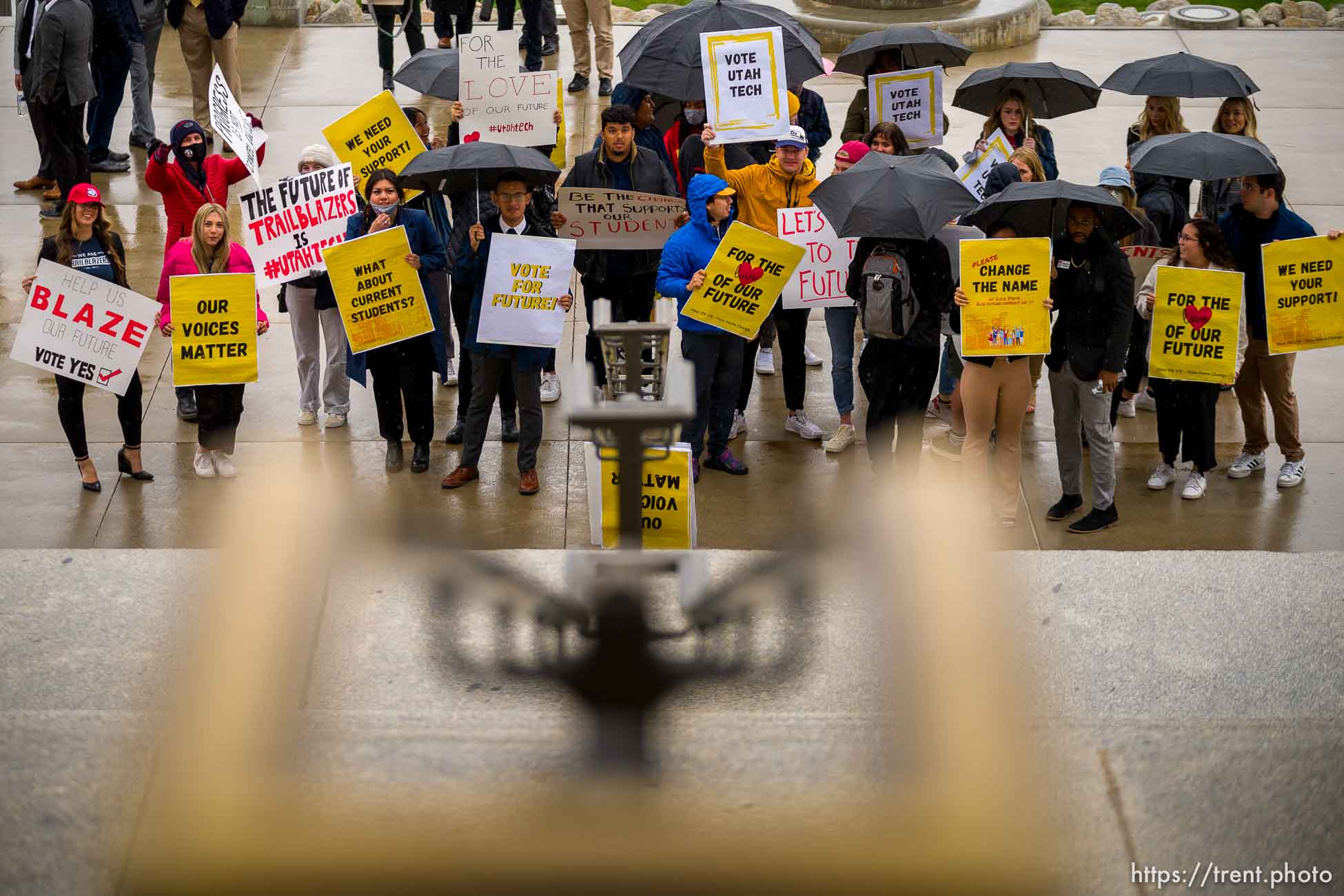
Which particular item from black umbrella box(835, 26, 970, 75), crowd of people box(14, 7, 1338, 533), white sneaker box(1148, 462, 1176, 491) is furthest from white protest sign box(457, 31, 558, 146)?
white sneaker box(1148, 462, 1176, 491)

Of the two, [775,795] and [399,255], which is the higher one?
[399,255]

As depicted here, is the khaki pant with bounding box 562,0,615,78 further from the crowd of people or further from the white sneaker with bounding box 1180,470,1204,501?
the white sneaker with bounding box 1180,470,1204,501

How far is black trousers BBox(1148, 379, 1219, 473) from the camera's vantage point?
8.05m

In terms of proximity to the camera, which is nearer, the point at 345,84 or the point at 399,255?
the point at 399,255

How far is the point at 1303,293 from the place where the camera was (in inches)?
308

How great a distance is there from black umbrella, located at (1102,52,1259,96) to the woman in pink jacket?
5.50 metres

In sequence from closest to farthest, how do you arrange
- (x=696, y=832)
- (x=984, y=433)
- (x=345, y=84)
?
(x=696, y=832), (x=984, y=433), (x=345, y=84)

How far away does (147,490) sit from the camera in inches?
322

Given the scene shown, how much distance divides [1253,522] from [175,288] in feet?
18.4

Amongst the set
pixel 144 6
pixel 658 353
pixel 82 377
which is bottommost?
pixel 82 377

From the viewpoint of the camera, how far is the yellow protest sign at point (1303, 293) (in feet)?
25.6

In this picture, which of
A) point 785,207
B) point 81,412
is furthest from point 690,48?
point 81,412

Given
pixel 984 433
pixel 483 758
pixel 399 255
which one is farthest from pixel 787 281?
pixel 483 758

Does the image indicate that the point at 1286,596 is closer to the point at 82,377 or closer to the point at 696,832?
the point at 696,832
